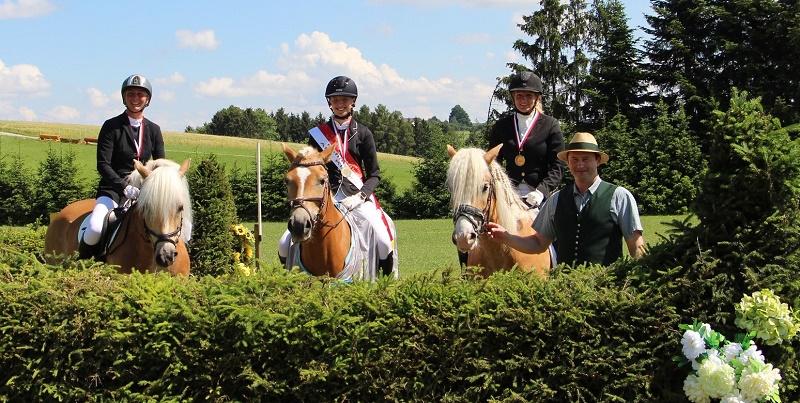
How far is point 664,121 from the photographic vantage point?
87.0 ft

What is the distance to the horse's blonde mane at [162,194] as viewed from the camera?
19.8ft

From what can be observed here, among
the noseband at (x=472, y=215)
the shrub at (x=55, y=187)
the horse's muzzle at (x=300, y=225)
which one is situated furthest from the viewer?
the shrub at (x=55, y=187)

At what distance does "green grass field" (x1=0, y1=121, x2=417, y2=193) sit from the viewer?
3842 centimetres

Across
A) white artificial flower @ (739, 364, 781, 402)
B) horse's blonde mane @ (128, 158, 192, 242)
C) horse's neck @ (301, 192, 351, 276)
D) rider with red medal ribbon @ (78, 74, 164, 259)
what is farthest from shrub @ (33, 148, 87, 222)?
white artificial flower @ (739, 364, 781, 402)

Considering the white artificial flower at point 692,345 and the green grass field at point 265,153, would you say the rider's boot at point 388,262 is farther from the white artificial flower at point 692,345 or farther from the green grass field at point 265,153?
the white artificial flower at point 692,345

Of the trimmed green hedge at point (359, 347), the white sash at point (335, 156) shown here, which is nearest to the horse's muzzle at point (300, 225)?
the white sash at point (335, 156)

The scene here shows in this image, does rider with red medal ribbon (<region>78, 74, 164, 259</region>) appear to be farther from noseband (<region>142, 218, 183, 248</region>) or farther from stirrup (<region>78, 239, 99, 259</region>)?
noseband (<region>142, 218, 183, 248</region>)

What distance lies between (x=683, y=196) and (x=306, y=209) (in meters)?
22.6

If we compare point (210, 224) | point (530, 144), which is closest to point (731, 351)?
point (530, 144)

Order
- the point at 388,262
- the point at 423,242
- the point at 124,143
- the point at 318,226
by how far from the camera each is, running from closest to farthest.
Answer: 1. the point at 318,226
2. the point at 388,262
3. the point at 124,143
4. the point at 423,242

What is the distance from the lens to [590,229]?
5004 mm

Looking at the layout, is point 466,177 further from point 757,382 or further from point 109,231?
point 109,231

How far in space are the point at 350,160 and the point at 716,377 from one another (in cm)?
421

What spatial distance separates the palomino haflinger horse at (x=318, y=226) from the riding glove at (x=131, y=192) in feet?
4.83
